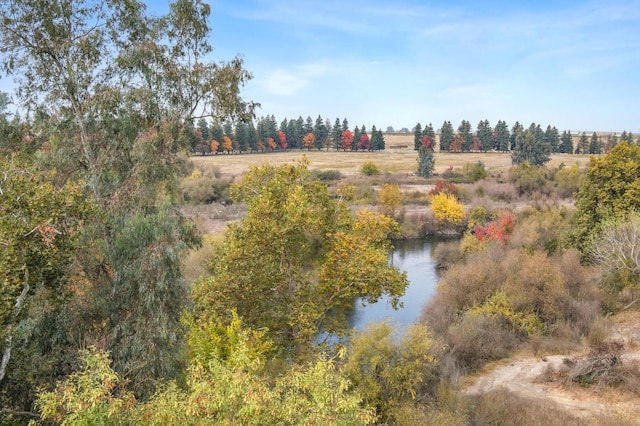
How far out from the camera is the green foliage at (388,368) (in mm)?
17578

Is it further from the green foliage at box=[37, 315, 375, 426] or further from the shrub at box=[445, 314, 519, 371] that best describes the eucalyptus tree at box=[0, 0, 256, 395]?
the shrub at box=[445, 314, 519, 371]

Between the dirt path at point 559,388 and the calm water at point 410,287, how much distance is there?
527 centimetres

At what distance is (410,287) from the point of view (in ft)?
131

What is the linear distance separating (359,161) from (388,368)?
107052mm

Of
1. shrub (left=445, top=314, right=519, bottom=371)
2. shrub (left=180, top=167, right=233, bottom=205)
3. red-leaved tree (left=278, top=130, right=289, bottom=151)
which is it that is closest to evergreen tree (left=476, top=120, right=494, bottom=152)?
red-leaved tree (left=278, top=130, right=289, bottom=151)

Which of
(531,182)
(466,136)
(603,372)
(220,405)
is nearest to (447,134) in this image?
(466,136)

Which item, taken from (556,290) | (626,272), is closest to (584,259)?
(626,272)

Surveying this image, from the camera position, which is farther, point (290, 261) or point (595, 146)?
point (595, 146)

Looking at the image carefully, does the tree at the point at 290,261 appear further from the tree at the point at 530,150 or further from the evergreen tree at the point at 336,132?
the evergreen tree at the point at 336,132

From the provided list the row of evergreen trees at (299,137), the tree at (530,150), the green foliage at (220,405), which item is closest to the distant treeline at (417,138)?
the row of evergreen trees at (299,137)

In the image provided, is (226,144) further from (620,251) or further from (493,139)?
(620,251)

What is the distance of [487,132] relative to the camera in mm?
155250

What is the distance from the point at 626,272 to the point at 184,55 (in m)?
29.1

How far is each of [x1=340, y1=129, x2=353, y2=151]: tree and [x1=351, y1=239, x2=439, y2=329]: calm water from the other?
96829 millimetres
